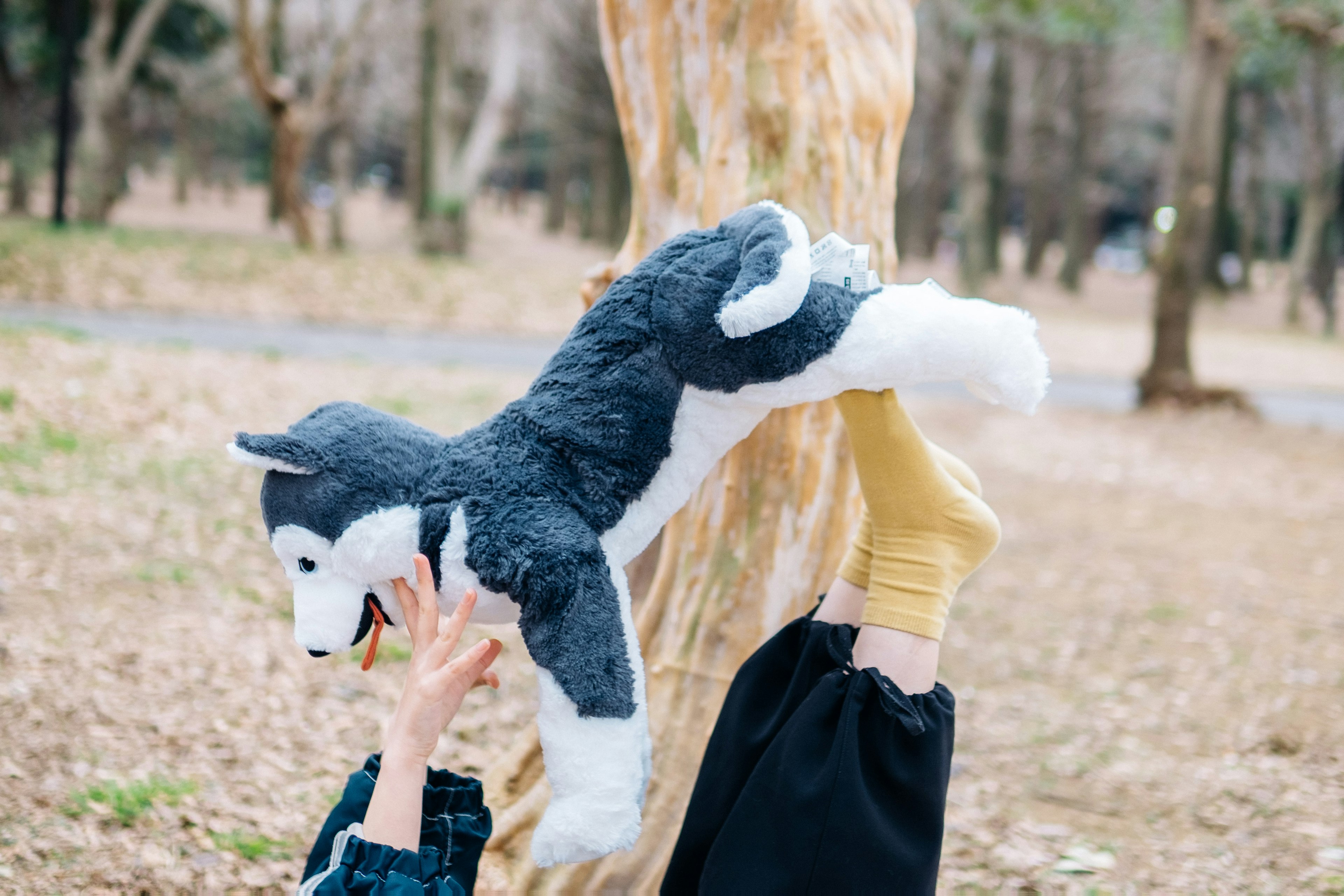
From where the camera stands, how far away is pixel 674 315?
1.78m

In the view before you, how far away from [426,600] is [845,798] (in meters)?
0.77

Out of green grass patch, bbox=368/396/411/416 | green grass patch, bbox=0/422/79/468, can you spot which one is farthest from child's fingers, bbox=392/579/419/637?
green grass patch, bbox=368/396/411/416

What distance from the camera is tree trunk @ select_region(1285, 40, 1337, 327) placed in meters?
21.9

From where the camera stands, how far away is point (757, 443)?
2.64m

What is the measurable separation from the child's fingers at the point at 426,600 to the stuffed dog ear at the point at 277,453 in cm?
22

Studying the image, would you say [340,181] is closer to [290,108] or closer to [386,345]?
[290,108]

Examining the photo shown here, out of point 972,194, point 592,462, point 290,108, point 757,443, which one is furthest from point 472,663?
point 972,194

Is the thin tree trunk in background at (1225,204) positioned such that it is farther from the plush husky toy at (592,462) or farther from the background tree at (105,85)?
the plush husky toy at (592,462)

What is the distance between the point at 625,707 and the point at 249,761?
2.47 meters

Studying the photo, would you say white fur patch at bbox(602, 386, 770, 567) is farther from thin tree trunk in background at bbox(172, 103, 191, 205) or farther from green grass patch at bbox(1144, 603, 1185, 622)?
thin tree trunk in background at bbox(172, 103, 191, 205)

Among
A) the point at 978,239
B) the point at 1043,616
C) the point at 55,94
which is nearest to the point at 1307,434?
the point at 1043,616

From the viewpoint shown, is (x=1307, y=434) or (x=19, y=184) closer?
(x=1307, y=434)

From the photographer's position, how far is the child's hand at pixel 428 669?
1.76m

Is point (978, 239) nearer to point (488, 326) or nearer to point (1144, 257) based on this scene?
point (488, 326)
